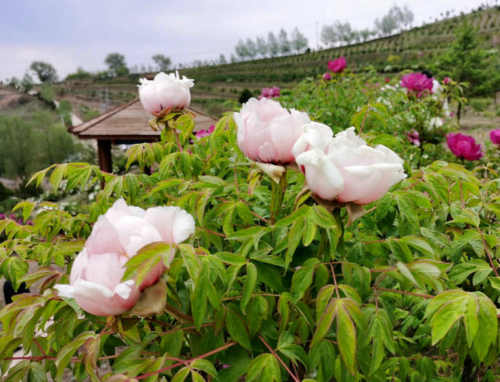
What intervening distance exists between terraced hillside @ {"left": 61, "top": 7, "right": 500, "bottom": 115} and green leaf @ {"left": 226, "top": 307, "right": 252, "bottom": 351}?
2721 centimetres

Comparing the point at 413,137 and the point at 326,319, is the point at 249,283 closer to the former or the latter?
the point at 326,319

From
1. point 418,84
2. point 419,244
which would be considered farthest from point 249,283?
point 418,84

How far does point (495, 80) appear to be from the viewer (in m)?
15.9

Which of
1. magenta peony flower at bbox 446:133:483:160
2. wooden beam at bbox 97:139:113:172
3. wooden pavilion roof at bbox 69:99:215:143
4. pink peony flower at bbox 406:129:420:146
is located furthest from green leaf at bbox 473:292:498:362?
wooden beam at bbox 97:139:113:172

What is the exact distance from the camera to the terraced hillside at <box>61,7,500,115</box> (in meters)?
30.3

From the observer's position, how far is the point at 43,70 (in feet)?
198

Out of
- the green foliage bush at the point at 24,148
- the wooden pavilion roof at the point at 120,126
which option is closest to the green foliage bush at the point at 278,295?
the wooden pavilion roof at the point at 120,126

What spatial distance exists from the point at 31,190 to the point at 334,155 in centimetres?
1294

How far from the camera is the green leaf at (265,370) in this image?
65 cm

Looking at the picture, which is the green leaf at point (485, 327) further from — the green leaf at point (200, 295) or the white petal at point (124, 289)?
the white petal at point (124, 289)

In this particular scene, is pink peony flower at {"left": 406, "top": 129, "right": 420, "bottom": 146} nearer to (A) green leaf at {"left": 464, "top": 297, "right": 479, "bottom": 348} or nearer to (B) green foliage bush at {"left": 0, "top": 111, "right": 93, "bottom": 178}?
(A) green leaf at {"left": 464, "top": 297, "right": 479, "bottom": 348}

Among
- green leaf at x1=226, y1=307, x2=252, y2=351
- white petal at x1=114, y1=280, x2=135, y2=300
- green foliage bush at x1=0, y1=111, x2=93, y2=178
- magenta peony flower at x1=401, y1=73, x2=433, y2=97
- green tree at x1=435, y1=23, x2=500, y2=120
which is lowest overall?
green foliage bush at x1=0, y1=111, x2=93, y2=178

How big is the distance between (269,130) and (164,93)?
0.58 m

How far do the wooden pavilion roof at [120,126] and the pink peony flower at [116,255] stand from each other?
294 centimetres
